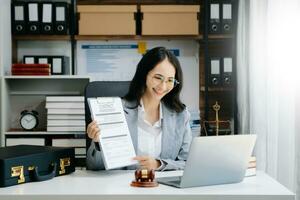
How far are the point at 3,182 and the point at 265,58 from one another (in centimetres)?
200

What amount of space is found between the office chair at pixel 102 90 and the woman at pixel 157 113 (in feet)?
0.73

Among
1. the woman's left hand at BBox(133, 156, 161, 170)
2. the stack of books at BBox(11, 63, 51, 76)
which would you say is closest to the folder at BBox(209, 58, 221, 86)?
the stack of books at BBox(11, 63, 51, 76)

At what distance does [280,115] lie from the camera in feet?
9.32

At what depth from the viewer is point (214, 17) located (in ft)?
12.4

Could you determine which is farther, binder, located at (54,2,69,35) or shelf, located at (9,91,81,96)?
shelf, located at (9,91,81,96)

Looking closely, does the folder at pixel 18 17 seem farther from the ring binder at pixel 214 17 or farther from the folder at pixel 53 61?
the ring binder at pixel 214 17

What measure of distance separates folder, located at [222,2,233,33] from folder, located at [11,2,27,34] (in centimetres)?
156

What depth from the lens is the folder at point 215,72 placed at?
3.74m

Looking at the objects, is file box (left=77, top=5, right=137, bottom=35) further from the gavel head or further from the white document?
the gavel head

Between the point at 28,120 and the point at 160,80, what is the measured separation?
1863 millimetres

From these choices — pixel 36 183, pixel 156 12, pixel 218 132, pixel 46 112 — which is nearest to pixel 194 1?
pixel 156 12

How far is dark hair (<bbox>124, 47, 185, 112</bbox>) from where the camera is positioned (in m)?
2.29

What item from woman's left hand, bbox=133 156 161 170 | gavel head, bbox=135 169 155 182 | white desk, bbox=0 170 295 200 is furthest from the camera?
woman's left hand, bbox=133 156 161 170

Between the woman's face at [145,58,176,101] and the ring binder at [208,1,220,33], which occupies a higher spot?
the ring binder at [208,1,220,33]
